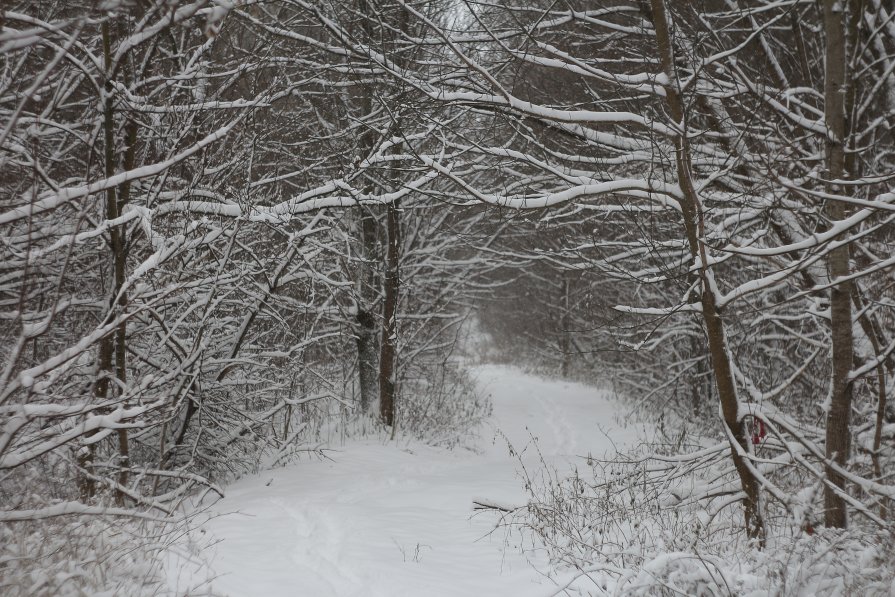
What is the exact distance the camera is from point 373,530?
4.82 m

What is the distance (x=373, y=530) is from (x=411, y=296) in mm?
6287

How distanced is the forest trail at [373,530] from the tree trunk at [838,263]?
219 cm

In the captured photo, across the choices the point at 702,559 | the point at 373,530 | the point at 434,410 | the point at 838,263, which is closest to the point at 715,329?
the point at 838,263

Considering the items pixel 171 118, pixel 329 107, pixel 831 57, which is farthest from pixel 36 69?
pixel 831 57

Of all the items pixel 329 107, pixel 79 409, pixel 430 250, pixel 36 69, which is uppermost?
pixel 329 107

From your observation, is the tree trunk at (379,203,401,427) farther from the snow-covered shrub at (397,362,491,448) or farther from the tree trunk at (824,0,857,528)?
the tree trunk at (824,0,857,528)

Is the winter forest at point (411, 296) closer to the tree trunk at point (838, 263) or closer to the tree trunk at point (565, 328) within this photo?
the tree trunk at point (838, 263)

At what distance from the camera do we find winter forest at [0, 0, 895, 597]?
3.37 meters

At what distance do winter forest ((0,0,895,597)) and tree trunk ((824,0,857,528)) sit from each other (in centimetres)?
2

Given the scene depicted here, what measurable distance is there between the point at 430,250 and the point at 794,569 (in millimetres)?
7401

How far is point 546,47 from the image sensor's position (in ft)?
14.1

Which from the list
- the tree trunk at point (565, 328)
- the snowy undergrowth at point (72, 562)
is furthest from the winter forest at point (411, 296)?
the tree trunk at point (565, 328)

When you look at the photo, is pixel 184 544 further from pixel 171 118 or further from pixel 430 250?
pixel 430 250

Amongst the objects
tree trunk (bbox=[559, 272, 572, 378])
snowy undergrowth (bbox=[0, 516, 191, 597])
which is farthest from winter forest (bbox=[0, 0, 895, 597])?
tree trunk (bbox=[559, 272, 572, 378])
